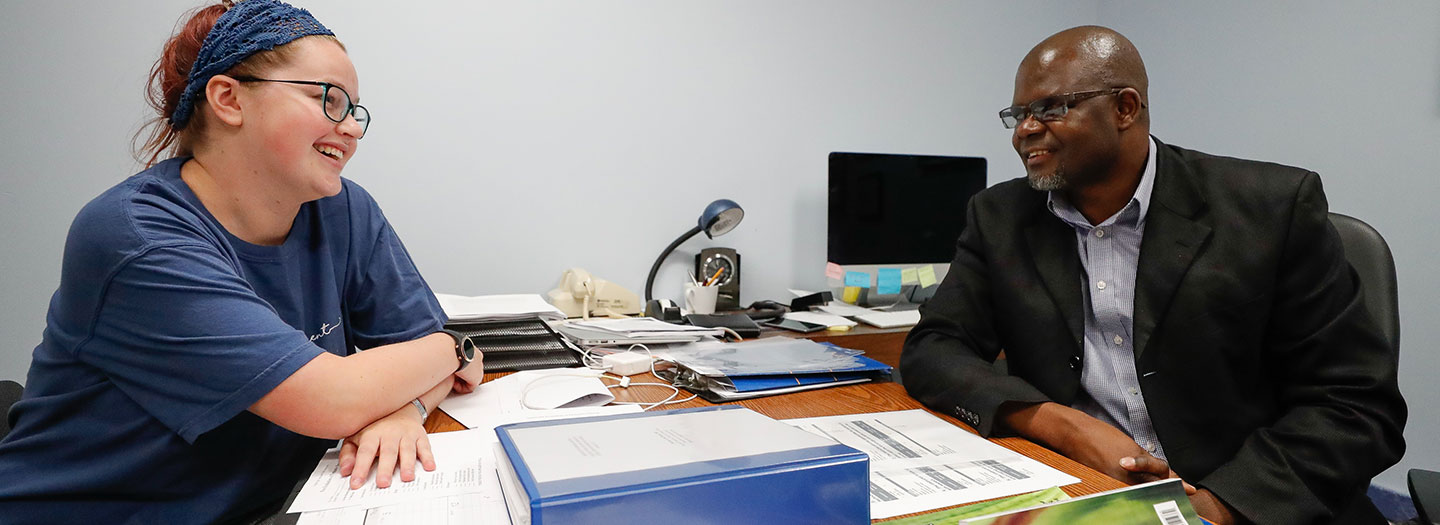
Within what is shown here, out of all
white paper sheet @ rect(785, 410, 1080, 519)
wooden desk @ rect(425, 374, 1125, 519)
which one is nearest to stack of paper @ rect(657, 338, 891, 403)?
wooden desk @ rect(425, 374, 1125, 519)

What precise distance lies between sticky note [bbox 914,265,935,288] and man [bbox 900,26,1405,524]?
110 centimetres

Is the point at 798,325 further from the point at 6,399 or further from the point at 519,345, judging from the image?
the point at 6,399

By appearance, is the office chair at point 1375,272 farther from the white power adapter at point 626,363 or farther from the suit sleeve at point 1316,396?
the white power adapter at point 626,363

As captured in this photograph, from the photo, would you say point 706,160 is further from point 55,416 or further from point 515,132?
point 55,416

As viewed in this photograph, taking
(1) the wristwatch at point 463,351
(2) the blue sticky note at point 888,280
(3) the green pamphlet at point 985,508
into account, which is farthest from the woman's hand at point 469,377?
(2) the blue sticky note at point 888,280

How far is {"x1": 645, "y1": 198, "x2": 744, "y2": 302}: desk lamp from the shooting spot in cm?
238

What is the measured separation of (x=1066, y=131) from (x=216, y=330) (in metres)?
1.32

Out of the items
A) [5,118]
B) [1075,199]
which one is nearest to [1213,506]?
[1075,199]

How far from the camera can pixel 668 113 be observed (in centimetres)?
254

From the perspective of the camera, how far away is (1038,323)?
138cm

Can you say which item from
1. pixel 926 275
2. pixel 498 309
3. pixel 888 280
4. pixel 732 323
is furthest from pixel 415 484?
pixel 926 275

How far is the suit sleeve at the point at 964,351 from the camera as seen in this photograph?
113 cm

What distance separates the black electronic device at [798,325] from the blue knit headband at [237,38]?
1.42 meters

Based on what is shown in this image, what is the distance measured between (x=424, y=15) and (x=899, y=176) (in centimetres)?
156
